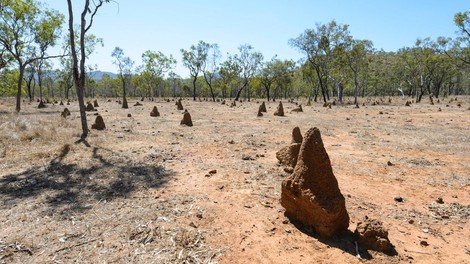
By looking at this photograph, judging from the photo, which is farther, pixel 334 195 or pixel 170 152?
pixel 170 152

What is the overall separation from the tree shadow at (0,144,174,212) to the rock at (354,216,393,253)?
4519mm

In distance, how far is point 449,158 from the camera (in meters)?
10.3

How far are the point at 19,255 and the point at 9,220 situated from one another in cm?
150

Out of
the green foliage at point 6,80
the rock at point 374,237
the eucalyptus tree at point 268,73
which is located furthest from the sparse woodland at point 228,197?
the eucalyptus tree at point 268,73

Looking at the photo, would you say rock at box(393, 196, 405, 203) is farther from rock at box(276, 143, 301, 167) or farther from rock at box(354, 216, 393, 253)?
rock at box(276, 143, 301, 167)

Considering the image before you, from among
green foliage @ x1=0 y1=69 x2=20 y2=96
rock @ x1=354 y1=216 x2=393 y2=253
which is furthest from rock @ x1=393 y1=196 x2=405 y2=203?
green foliage @ x1=0 y1=69 x2=20 y2=96

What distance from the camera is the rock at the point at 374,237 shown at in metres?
4.61

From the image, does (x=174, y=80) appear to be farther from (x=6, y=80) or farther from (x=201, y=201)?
(x=201, y=201)

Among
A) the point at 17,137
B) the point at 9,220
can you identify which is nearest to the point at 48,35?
the point at 17,137

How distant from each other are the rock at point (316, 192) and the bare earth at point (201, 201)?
0.20 meters

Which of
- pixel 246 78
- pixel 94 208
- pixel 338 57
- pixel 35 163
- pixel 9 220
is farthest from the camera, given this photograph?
pixel 246 78

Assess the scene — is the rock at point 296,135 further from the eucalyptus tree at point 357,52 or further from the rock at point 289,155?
the eucalyptus tree at point 357,52

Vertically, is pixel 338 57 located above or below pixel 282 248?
above

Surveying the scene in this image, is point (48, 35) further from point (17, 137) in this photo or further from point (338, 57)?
point (338, 57)
